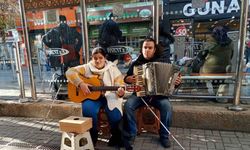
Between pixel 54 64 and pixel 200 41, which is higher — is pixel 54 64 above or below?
below

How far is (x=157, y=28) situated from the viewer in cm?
371

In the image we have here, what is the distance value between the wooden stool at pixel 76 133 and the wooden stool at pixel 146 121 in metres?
0.80

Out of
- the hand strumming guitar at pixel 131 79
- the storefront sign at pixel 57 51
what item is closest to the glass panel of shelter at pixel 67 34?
the storefront sign at pixel 57 51

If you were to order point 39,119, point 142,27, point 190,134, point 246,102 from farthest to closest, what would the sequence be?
point 39,119 < point 142,27 < point 246,102 < point 190,134

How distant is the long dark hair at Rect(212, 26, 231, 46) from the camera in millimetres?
3746

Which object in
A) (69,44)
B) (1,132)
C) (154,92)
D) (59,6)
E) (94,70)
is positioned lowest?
(1,132)

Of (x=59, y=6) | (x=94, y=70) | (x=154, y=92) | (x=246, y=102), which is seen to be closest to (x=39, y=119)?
(x=94, y=70)

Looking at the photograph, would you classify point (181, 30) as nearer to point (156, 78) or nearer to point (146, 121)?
point (156, 78)

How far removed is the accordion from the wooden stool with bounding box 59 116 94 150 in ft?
2.63

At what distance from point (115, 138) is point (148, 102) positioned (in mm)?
673

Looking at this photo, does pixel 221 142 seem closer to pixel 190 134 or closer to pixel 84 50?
pixel 190 134

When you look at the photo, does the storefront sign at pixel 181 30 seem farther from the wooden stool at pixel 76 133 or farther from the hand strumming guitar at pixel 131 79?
the wooden stool at pixel 76 133

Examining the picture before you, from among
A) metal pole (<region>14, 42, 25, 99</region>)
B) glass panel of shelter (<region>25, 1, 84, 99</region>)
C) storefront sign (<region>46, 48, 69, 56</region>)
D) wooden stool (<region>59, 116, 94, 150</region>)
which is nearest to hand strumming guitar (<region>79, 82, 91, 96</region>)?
wooden stool (<region>59, 116, 94, 150</region>)

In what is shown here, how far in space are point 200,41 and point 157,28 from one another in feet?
2.63
